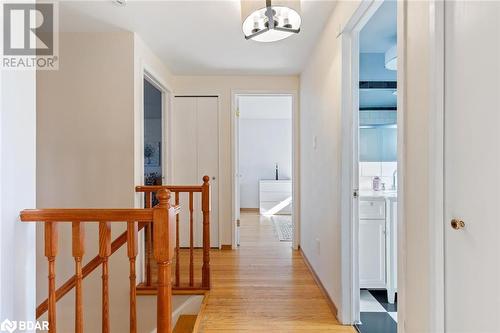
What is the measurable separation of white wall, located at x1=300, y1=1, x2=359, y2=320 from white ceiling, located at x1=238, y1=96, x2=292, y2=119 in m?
1.96

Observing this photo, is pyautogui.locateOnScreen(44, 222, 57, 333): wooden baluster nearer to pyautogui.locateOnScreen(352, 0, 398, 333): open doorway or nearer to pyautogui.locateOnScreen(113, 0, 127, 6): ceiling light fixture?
pyautogui.locateOnScreen(113, 0, 127, 6): ceiling light fixture

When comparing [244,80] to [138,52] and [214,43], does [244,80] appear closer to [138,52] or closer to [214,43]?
[214,43]

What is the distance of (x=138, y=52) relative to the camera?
2770 mm

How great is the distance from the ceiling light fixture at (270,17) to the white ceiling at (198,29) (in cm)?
45

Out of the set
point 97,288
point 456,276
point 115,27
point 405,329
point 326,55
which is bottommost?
point 97,288

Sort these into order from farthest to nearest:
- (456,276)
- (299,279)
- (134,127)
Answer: (299,279) → (134,127) → (456,276)

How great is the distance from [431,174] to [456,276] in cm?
36

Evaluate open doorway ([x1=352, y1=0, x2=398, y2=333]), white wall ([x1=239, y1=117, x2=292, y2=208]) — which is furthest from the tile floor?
white wall ([x1=239, y1=117, x2=292, y2=208])

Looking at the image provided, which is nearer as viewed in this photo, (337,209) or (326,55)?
(337,209)

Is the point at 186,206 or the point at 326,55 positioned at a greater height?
the point at 326,55

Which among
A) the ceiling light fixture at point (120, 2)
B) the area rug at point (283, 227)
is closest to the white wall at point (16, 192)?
the ceiling light fixture at point (120, 2)

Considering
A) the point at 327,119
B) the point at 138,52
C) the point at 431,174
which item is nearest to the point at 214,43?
the point at 138,52

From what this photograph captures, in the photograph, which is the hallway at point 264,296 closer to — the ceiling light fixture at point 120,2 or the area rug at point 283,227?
the area rug at point 283,227

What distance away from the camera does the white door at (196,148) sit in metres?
3.96
